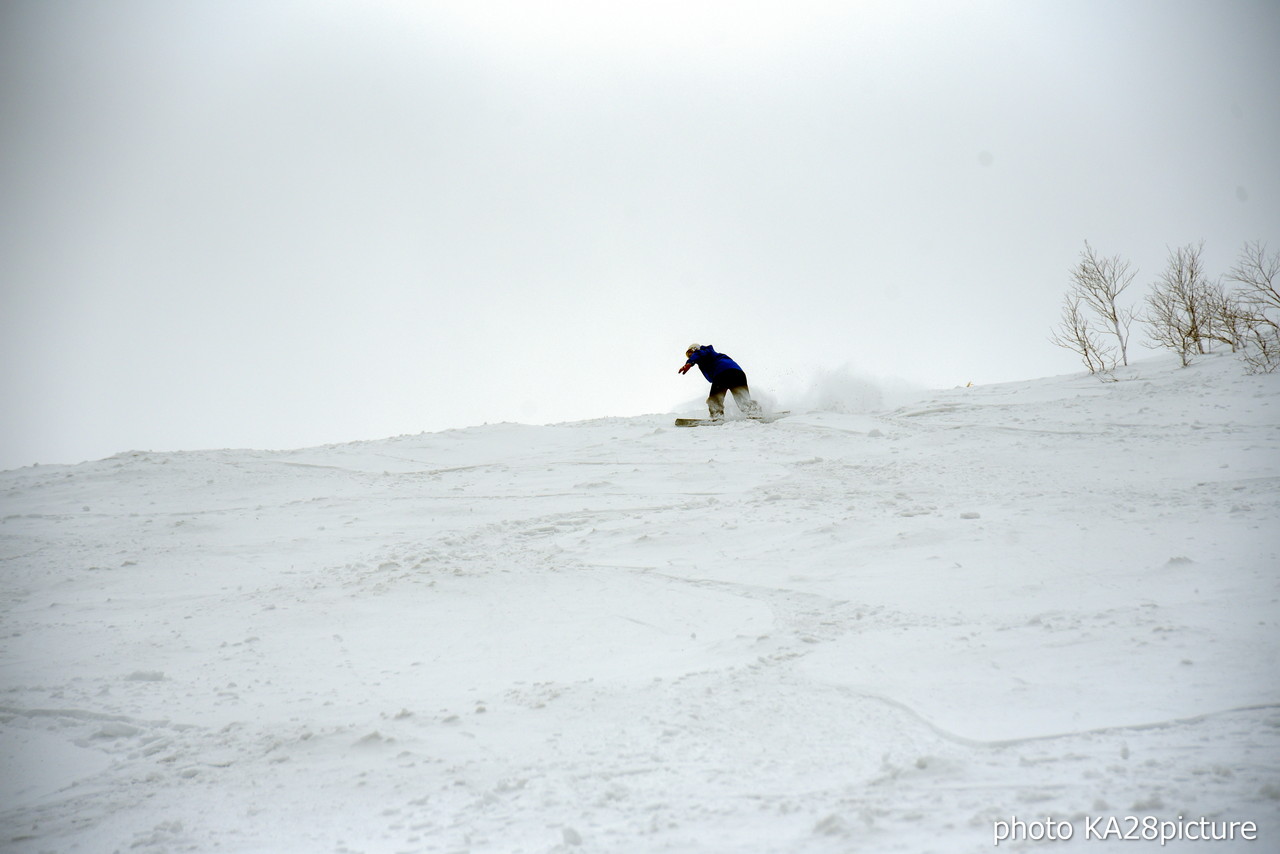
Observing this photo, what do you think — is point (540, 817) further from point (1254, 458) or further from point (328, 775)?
point (1254, 458)

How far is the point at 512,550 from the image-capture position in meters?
5.81

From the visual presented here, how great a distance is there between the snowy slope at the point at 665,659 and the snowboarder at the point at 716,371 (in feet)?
13.3

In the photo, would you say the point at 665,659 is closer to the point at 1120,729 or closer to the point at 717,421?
the point at 1120,729

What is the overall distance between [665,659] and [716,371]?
8384mm

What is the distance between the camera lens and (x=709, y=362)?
1179 cm

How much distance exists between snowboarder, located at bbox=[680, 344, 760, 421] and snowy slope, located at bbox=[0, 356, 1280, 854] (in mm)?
4064

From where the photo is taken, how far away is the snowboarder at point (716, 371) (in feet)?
38.4

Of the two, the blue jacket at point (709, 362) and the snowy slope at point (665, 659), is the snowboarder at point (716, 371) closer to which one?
the blue jacket at point (709, 362)

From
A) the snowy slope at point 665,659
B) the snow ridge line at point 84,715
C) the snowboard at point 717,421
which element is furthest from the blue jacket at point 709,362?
the snow ridge line at point 84,715

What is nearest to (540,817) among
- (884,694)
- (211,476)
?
(884,694)

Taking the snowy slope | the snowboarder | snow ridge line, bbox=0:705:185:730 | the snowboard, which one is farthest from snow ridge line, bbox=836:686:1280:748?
the snowboarder

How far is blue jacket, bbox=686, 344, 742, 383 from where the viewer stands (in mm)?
11750

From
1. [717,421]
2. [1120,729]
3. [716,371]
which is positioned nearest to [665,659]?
[1120,729]

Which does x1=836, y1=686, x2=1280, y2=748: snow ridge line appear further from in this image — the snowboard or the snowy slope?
the snowboard
